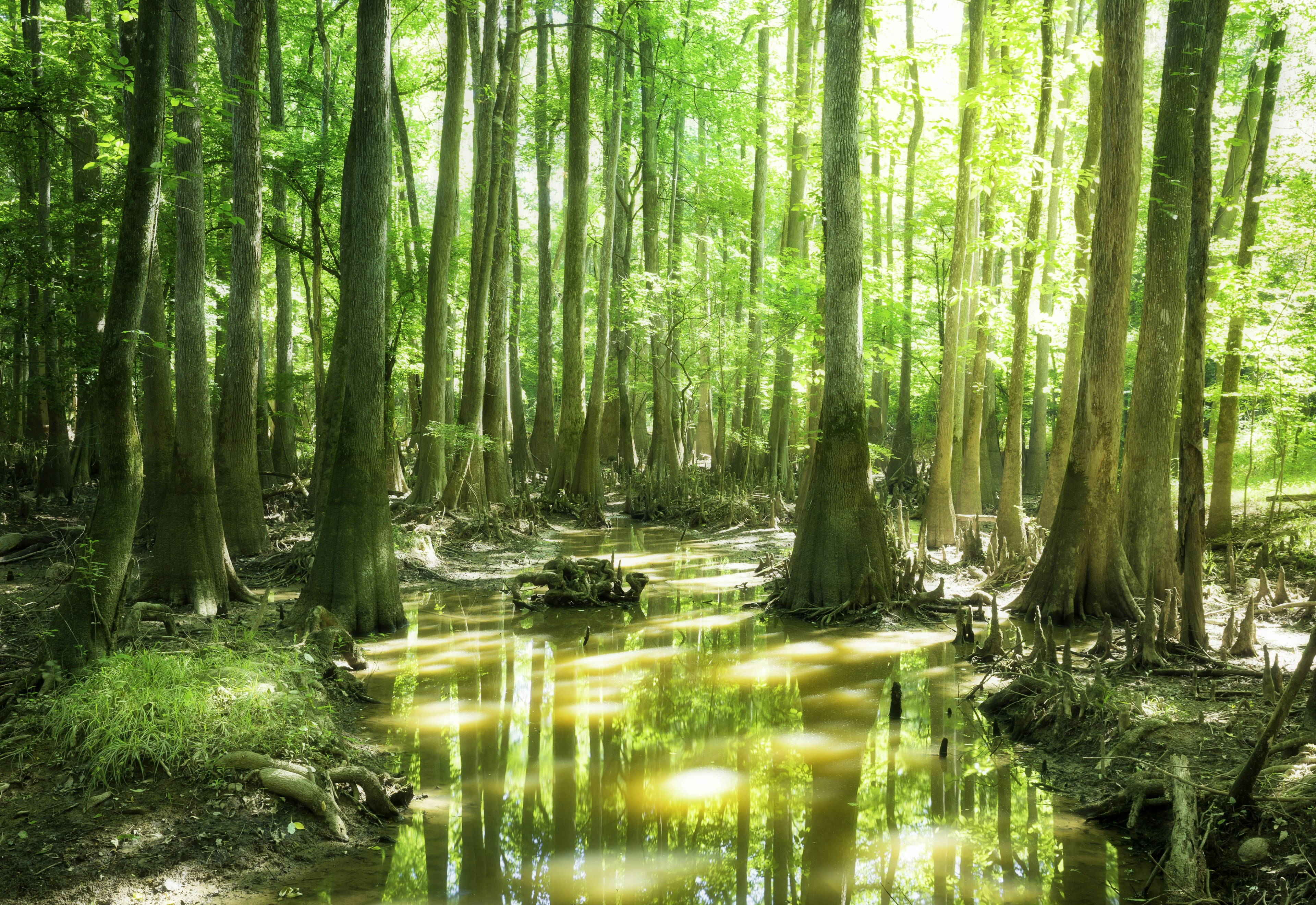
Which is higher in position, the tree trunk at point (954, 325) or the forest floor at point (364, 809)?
the tree trunk at point (954, 325)

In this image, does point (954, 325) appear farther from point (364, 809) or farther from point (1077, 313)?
point (364, 809)

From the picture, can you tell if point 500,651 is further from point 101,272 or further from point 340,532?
point 101,272

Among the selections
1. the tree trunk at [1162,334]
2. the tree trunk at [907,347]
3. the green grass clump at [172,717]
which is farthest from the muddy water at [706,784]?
the tree trunk at [907,347]

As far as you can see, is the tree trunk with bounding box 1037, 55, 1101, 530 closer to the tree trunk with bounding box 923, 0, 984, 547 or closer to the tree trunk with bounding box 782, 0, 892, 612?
the tree trunk with bounding box 923, 0, 984, 547

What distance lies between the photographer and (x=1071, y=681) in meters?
5.79

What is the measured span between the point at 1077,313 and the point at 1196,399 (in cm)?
654

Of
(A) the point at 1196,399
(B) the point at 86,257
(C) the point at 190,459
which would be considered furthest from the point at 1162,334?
(B) the point at 86,257

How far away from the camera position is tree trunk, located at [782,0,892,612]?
936 cm

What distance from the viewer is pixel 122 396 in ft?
17.1

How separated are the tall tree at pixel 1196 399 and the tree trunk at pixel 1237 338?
530 cm

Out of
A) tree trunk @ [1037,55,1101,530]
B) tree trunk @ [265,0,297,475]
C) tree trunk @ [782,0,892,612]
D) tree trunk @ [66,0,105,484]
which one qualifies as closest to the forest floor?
tree trunk @ [782,0,892,612]

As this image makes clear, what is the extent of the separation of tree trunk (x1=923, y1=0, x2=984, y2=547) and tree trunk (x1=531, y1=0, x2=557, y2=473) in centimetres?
1023

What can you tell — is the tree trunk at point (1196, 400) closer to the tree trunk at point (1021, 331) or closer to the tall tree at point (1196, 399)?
the tall tree at point (1196, 399)

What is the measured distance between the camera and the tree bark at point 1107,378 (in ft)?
27.6
